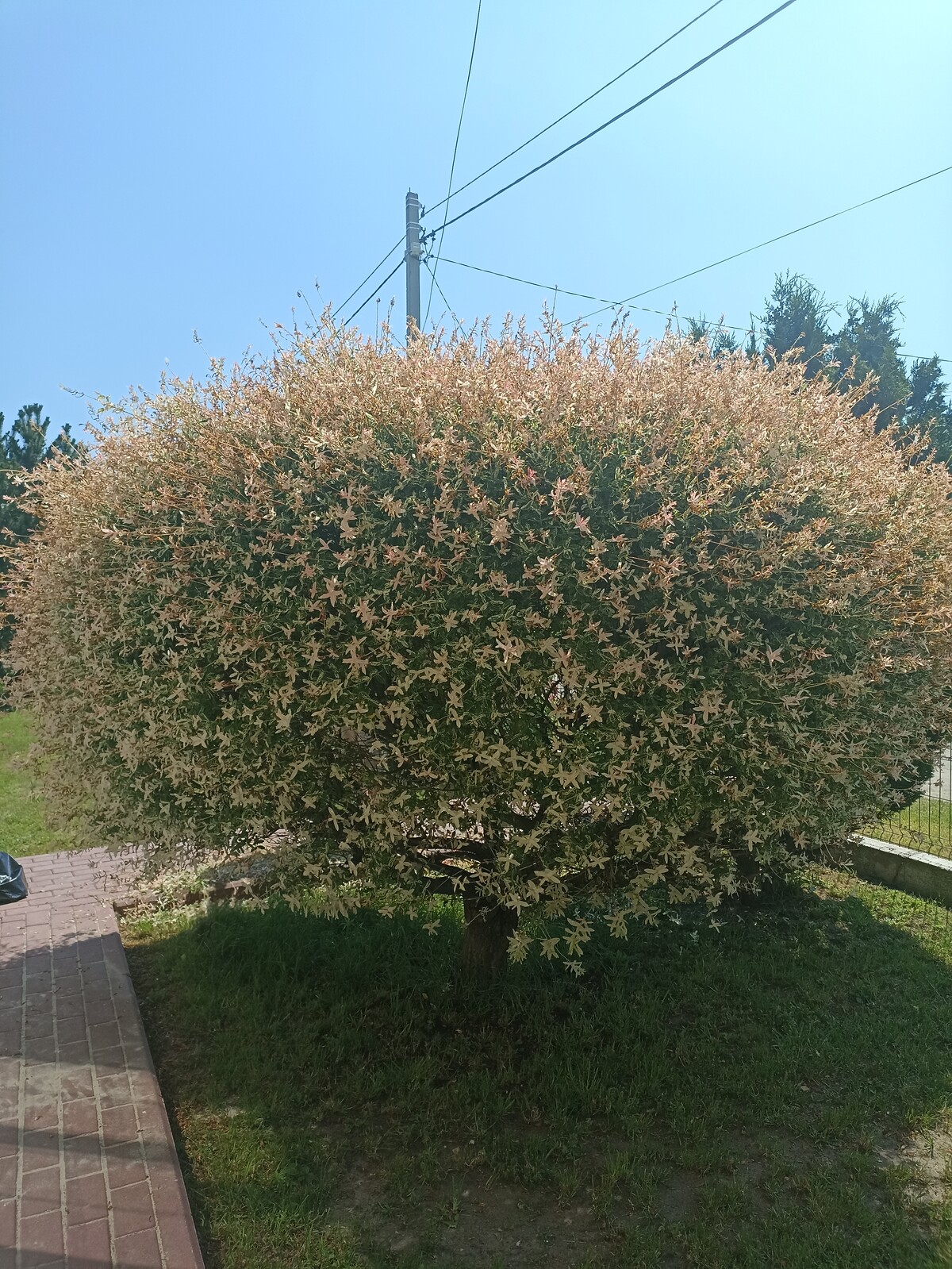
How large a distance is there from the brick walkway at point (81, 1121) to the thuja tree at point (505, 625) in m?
1.14

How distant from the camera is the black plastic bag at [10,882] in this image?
5.25 m

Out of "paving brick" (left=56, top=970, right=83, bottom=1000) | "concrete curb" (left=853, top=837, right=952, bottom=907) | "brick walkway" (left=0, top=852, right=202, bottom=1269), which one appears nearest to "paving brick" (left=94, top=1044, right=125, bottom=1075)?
"brick walkway" (left=0, top=852, right=202, bottom=1269)

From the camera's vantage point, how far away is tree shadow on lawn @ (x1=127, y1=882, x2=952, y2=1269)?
9.52 feet

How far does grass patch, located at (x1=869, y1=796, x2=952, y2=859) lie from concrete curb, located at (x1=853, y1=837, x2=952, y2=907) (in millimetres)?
96

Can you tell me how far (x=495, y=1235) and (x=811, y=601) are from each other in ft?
8.14

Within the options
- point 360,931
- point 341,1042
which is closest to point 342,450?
point 341,1042

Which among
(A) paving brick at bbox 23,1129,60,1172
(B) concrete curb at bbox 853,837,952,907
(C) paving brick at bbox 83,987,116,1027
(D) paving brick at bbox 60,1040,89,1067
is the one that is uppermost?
(B) concrete curb at bbox 853,837,952,907

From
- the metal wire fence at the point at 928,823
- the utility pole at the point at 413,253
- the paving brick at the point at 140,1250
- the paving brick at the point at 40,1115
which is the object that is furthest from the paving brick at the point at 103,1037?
the utility pole at the point at 413,253

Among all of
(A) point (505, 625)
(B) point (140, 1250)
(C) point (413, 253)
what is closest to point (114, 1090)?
(B) point (140, 1250)

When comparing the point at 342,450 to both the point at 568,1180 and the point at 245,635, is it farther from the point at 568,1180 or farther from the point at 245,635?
the point at 568,1180

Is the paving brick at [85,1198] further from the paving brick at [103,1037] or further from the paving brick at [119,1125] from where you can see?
the paving brick at [103,1037]

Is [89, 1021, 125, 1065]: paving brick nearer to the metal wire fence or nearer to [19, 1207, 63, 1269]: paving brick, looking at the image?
[19, 1207, 63, 1269]: paving brick

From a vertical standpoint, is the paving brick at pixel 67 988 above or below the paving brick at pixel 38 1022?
above

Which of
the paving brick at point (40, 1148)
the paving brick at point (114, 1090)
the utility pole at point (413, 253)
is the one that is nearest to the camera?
the paving brick at point (40, 1148)
